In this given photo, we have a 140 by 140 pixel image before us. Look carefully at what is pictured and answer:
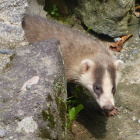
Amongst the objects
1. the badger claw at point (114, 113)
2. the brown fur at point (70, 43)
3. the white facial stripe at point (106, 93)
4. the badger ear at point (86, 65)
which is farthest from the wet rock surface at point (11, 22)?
the badger claw at point (114, 113)

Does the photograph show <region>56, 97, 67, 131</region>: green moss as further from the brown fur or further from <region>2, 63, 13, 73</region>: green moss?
the brown fur

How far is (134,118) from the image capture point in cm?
546

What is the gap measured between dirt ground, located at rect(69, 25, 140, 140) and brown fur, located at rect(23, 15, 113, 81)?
748 millimetres

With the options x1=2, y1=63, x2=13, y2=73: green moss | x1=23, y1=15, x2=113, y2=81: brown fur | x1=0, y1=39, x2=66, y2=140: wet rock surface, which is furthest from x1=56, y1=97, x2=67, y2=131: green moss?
x1=23, y1=15, x2=113, y2=81: brown fur

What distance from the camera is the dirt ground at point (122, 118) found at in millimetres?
5070

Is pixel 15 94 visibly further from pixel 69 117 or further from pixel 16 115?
pixel 69 117

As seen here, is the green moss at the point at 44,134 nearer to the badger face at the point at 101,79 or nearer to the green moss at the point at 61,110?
the green moss at the point at 61,110

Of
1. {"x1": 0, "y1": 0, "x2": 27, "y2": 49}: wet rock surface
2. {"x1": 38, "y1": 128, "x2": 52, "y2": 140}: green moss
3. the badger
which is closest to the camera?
{"x1": 38, "y1": 128, "x2": 52, "y2": 140}: green moss

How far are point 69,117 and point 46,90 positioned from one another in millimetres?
1568

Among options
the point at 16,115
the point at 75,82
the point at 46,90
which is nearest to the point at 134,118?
the point at 75,82

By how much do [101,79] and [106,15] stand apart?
8.90ft

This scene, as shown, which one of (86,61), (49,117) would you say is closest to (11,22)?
(86,61)

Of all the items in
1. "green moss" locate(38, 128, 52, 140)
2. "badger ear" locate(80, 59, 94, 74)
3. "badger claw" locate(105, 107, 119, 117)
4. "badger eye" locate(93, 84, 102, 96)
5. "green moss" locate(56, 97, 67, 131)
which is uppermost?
"green moss" locate(38, 128, 52, 140)

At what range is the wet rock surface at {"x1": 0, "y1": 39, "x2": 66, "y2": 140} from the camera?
3179mm
